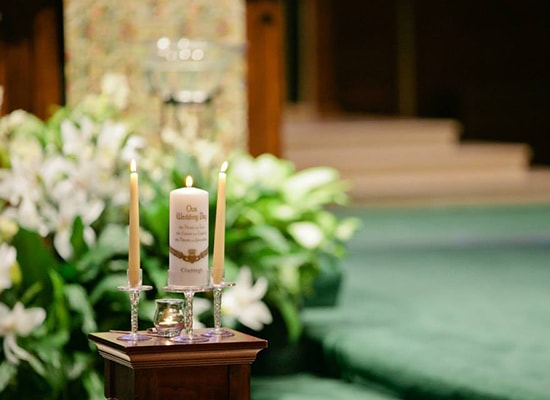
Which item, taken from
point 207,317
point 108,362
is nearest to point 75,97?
point 207,317

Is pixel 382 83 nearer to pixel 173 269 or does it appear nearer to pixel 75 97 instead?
pixel 75 97

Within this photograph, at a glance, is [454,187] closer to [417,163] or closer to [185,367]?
[417,163]

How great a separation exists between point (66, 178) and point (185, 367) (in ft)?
4.66

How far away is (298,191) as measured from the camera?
159 inches

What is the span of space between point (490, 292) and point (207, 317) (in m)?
1.69

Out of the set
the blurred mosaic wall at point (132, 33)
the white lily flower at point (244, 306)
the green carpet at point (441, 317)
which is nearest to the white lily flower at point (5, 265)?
the white lily flower at point (244, 306)

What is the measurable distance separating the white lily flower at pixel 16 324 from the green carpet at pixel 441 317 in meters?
0.85

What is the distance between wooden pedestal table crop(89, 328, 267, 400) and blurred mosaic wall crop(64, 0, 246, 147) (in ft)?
8.44

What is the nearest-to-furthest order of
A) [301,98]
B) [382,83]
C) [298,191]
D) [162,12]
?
[298,191] → [162,12] → [382,83] → [301,98]

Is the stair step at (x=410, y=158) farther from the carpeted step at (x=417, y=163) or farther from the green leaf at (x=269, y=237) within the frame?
the green leaf at (x=269, y=237)

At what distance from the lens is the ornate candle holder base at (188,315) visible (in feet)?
6.95

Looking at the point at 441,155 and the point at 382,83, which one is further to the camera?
the point at 382,83

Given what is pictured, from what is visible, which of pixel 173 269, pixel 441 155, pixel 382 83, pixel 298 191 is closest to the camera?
pixel 173 269

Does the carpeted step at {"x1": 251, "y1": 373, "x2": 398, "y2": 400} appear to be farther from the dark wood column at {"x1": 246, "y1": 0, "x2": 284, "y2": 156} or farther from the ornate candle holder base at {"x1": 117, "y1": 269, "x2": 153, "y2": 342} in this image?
the dark wood column at {"x1": 246, "y1": 0, "x2": 284, "y2": 156}
